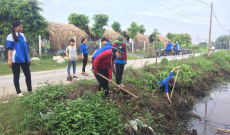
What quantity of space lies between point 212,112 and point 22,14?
11618mm

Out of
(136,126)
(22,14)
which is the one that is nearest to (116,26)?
(22,14)

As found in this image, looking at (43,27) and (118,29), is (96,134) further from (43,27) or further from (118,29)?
(118,29)

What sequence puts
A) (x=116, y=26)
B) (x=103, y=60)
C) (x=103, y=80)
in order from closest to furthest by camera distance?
(x=103, y=60), (x=103, y=80), (x=116, y=26)

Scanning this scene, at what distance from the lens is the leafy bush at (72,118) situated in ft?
8.47

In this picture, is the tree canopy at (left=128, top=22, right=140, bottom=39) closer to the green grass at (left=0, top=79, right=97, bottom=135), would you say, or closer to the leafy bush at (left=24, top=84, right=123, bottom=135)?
the leafy bush at (left=24, top=84, right=123, bottom=135)

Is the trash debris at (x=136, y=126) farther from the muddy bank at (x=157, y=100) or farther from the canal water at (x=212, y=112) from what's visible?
the canal water at (x=212, y=112)

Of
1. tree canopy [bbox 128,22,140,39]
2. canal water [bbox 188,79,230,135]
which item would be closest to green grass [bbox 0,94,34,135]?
canal water [bbox 188,79,230,135]

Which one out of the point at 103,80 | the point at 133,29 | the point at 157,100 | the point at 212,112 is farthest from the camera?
the point at 133,29

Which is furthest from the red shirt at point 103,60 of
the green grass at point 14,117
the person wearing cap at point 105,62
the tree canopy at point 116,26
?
the tree canopy at point 116,26

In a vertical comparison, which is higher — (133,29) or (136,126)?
(133,29)

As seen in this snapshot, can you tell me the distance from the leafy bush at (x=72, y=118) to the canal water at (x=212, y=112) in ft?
8.93

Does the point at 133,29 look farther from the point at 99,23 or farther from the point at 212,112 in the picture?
the point at 212,112

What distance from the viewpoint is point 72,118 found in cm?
265

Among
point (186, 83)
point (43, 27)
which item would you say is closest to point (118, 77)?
point (186, 83)
